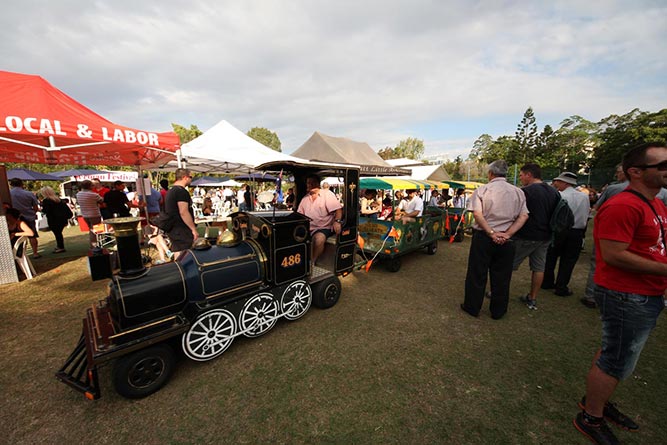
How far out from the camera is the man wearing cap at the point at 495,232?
351 cm

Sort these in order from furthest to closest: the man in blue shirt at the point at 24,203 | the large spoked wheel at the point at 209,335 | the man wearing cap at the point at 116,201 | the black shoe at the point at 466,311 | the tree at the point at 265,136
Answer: the tree at the point at 265,136
the man wearing cap at the point at 116,201
the man in blue shirt at the point at 24,203
the black shoe at the point at 466,311
the large spoked wheel at the point at 209,335

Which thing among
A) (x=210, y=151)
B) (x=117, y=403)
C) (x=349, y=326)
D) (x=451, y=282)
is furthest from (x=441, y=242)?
(x=117, y=403)

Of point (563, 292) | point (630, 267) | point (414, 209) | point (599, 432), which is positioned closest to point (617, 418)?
point (599, 432)

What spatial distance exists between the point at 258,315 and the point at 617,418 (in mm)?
3581

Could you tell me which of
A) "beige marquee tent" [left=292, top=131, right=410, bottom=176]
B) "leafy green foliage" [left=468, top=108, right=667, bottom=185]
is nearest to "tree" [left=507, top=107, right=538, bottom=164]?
"leafy green foliage" [left=468, top=108, right=667, bottom=185]

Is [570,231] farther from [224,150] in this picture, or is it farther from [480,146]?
[480,146]

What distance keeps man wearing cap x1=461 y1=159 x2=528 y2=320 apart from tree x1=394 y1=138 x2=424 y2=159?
59.7 meters

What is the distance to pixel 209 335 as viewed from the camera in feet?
9.55

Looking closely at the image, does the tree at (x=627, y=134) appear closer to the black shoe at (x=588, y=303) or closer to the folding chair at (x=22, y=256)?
the black shoe at (x=588, y=303)

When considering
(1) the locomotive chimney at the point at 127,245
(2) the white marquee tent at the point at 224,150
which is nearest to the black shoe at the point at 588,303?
(1) the locomotive chimney at the point at 127,245

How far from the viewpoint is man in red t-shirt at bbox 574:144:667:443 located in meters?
1.73

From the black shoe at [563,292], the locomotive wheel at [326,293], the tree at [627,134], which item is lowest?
the black shoe at [563,292]

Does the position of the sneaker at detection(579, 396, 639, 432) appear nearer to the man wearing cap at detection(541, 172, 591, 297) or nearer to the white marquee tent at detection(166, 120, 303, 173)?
the man wearing cap at detection(541, 172, 591, 297)

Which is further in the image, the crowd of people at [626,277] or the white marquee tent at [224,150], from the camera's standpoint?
the white marquee tent at [224,150]
